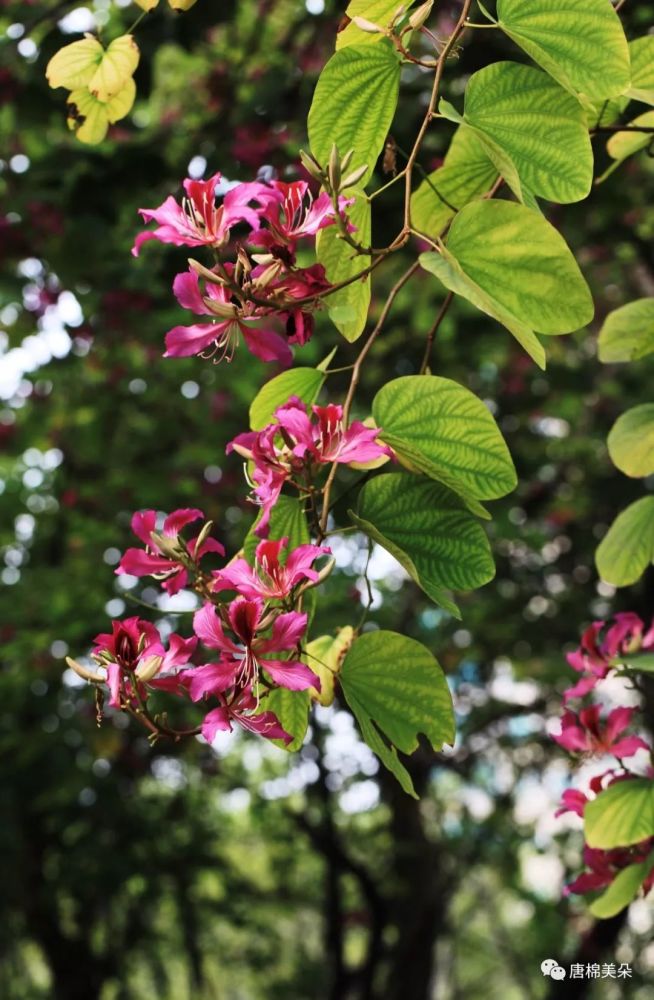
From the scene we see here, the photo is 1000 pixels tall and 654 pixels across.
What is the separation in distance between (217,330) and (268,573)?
0.61ft

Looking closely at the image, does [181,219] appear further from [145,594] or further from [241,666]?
[145,594]

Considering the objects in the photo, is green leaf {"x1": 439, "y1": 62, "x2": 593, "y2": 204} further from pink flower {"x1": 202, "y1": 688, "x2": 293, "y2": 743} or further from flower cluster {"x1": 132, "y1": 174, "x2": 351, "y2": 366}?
pink flower {"x1": 202, "y1": 688, "x2": 293, "y2": 743}

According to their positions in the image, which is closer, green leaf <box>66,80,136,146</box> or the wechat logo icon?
green leaf <box>66,80,136,146</box>

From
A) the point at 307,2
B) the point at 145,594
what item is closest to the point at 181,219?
the point at 307,2

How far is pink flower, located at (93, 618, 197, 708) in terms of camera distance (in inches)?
30.7

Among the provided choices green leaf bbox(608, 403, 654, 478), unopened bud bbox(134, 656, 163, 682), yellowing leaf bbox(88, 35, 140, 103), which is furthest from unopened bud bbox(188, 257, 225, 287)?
green leaf bbox(608, 403, 654, 478)

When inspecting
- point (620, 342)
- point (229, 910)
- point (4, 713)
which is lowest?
point (229, 910)

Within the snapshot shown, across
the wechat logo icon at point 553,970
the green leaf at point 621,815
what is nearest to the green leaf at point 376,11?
the green leaf at point 621,815

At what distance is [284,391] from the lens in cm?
95

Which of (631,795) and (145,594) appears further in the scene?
(145,594)

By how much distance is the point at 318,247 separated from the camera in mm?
886

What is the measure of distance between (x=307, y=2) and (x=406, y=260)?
982 millimetres

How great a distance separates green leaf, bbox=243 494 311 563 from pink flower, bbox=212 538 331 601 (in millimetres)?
52

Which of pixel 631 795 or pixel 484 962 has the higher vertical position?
pixel 631 795
